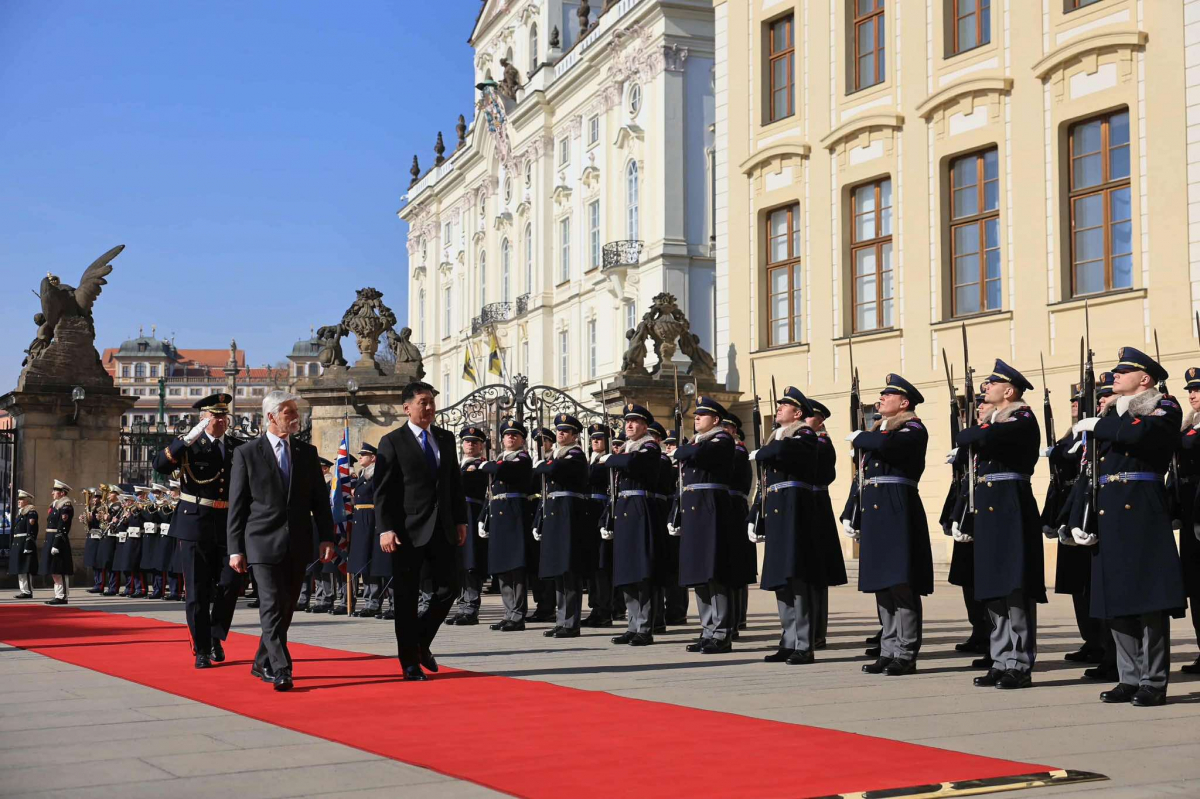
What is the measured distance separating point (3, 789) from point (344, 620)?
10386 millimetres

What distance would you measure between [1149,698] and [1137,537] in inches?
36.0

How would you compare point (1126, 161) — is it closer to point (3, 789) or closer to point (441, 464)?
point (441, 464)

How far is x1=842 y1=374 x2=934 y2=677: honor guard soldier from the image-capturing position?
1002 centimetres

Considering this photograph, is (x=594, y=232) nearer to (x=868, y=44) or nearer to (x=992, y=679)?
(x=868, y=44)

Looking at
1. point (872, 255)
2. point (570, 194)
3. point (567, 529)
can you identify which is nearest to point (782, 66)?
point (872, 255)

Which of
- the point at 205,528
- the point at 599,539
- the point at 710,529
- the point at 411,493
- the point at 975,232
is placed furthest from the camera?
the point at 975,232

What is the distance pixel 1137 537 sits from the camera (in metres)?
8.56

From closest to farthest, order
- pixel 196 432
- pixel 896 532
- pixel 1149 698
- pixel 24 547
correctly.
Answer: pixel 1149 698 → pixel 896 532 → pixel 196 432 → pixel 24 547

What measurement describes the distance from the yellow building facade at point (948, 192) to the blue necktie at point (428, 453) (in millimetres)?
11090

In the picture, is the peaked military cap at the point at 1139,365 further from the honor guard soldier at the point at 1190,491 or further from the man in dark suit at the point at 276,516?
the man in dark suit at the point at 276,516

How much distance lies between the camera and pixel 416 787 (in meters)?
5.85

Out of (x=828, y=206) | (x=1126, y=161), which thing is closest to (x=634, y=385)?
(x=828, y=206)

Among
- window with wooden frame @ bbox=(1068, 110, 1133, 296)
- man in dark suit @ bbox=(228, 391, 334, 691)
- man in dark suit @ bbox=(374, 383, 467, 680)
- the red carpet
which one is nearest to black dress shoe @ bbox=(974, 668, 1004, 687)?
the red carpet

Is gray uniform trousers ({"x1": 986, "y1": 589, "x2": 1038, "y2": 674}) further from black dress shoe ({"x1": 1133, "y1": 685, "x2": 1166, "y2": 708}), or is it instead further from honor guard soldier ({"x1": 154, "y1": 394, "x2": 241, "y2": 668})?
honor guard soldier ({"x1": 154, "y1": 394, "x2": 241, "y2": 668})
